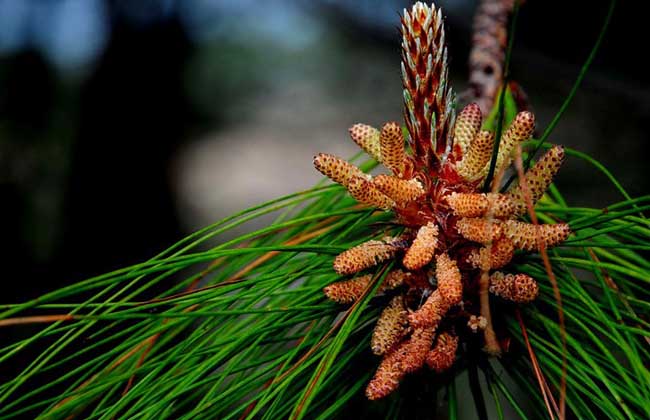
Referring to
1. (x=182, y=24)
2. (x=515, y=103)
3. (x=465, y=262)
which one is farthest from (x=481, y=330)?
(x=182, y=24)

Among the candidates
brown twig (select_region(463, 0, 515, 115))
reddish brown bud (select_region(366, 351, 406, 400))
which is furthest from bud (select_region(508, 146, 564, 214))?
brown twig (select_region(463, 0, 515, 115))

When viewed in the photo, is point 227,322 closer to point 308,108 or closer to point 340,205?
point 340,205

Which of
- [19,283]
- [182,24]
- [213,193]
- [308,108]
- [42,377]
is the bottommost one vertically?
[42,377]

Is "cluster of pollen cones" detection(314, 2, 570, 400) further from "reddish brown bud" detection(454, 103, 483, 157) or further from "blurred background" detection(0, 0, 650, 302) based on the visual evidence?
"blurred background" detection(0, 0, 650, 302)

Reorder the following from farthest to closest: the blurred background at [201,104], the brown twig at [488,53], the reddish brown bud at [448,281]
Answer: the blurred background at [201,104], the brown twig at [488,53], the reddish brown bud at [448,281]

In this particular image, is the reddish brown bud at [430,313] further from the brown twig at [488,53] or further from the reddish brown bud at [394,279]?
the brown twig at [488,53]

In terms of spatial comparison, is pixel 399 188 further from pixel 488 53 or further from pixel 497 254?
pixel 488 53

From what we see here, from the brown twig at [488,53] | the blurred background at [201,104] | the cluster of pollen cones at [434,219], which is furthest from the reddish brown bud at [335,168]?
the blurred background at [201,104]
